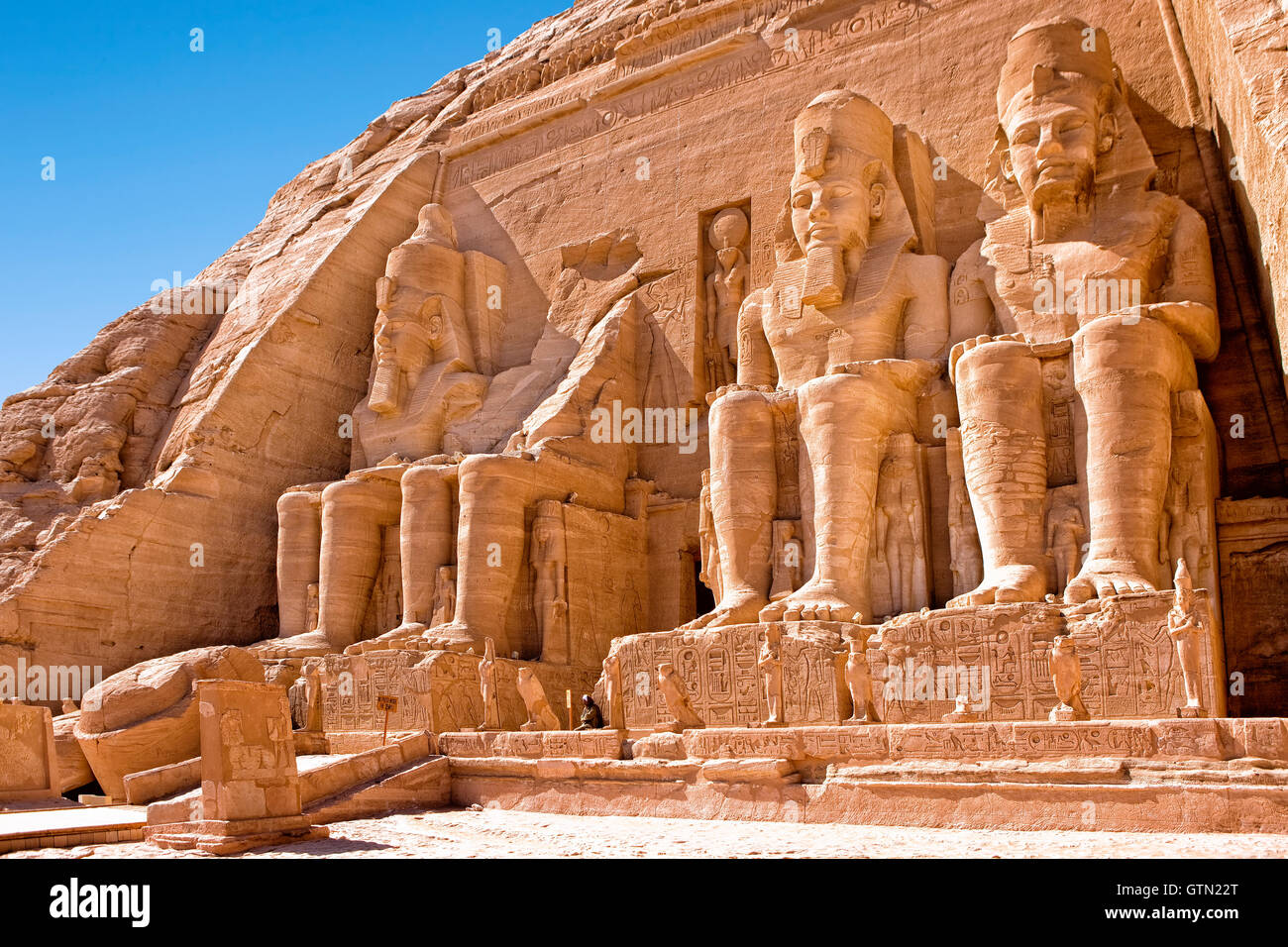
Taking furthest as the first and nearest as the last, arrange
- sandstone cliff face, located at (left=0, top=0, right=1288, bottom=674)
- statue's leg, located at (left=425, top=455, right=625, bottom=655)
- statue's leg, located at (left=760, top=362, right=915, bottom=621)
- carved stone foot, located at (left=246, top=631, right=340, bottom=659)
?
carved stone foot, located at (left=246, top=631, right=340, bottom=659)
sandstone cliff face, located at (left=0, top=0, right=1288, bottom=674)
statue's leg, located at (left=425, top=455, right=625, bottom=655)
statue's leg, located at (left=760, top=362, right=915, bottom=621)

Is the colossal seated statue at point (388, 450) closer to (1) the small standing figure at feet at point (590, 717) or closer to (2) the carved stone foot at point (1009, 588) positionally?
(1) the small standing figure at feet at point (590, 717)

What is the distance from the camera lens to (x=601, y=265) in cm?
1267

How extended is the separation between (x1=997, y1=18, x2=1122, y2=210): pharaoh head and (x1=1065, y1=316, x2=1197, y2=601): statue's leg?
1.48 meters

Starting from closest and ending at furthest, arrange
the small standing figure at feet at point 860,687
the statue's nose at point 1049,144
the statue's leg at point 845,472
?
1. the small standing figure at feet at point 860,687
2. the statue's leg at point 845,472
3. the statue's nose at point 1049,144

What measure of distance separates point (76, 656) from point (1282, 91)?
941cm

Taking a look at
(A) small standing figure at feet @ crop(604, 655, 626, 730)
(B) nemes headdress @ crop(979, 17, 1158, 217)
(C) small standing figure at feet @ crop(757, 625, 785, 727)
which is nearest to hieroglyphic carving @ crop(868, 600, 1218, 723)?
(C) small standing figure at feet @ crop(757, 625, 785, 727)

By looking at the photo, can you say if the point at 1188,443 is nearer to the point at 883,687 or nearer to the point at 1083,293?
the point at 1083,293

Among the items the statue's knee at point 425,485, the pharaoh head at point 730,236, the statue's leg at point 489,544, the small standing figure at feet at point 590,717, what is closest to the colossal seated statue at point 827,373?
the small standing figure at feet at point 590,717

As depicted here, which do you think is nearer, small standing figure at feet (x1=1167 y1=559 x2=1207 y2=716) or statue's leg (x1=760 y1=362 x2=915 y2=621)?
small standing figure at feet (x1=1167 y1=559 x2=1207 y2=716)

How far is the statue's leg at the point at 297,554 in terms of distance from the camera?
11.0 metres

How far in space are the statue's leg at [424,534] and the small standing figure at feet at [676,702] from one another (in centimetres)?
306

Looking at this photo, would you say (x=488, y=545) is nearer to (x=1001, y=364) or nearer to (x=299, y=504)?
(x=299, y=504)

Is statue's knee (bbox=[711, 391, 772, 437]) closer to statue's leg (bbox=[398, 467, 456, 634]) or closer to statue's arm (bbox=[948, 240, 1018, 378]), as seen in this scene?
statue's arm (bbox=[948, 240, 1018, 378])

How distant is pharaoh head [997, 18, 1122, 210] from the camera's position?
28.3 feet
